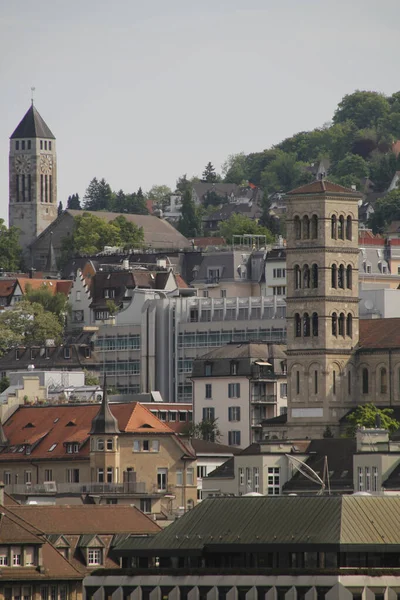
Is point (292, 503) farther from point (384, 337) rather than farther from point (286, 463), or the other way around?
point (384, 337)

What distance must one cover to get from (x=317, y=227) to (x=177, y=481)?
23725 millimetres

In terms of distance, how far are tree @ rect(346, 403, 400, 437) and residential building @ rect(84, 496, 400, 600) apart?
164 ft

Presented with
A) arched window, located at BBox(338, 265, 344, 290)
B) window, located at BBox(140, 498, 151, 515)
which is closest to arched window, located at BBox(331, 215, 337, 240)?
arched window, located at BBox(338, 265, 344, 290)

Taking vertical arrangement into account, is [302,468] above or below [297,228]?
below

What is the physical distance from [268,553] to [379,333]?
7191 cm

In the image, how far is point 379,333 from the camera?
192500 millimetres

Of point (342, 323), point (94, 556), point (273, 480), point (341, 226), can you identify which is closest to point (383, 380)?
point (342, 323)

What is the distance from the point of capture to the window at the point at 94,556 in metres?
142

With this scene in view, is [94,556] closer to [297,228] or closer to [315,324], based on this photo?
[315,324]

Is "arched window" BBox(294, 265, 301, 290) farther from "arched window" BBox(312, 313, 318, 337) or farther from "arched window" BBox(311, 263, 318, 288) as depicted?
"arched window" BBox(312, 313, 318, 337)

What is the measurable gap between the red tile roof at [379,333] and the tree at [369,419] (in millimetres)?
5028

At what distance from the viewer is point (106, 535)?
144500 millimetres

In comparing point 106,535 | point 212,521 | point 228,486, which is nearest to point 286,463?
point 228,486

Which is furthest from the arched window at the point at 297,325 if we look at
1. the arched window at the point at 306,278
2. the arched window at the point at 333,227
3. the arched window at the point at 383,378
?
the arched window at the point at 383,378
